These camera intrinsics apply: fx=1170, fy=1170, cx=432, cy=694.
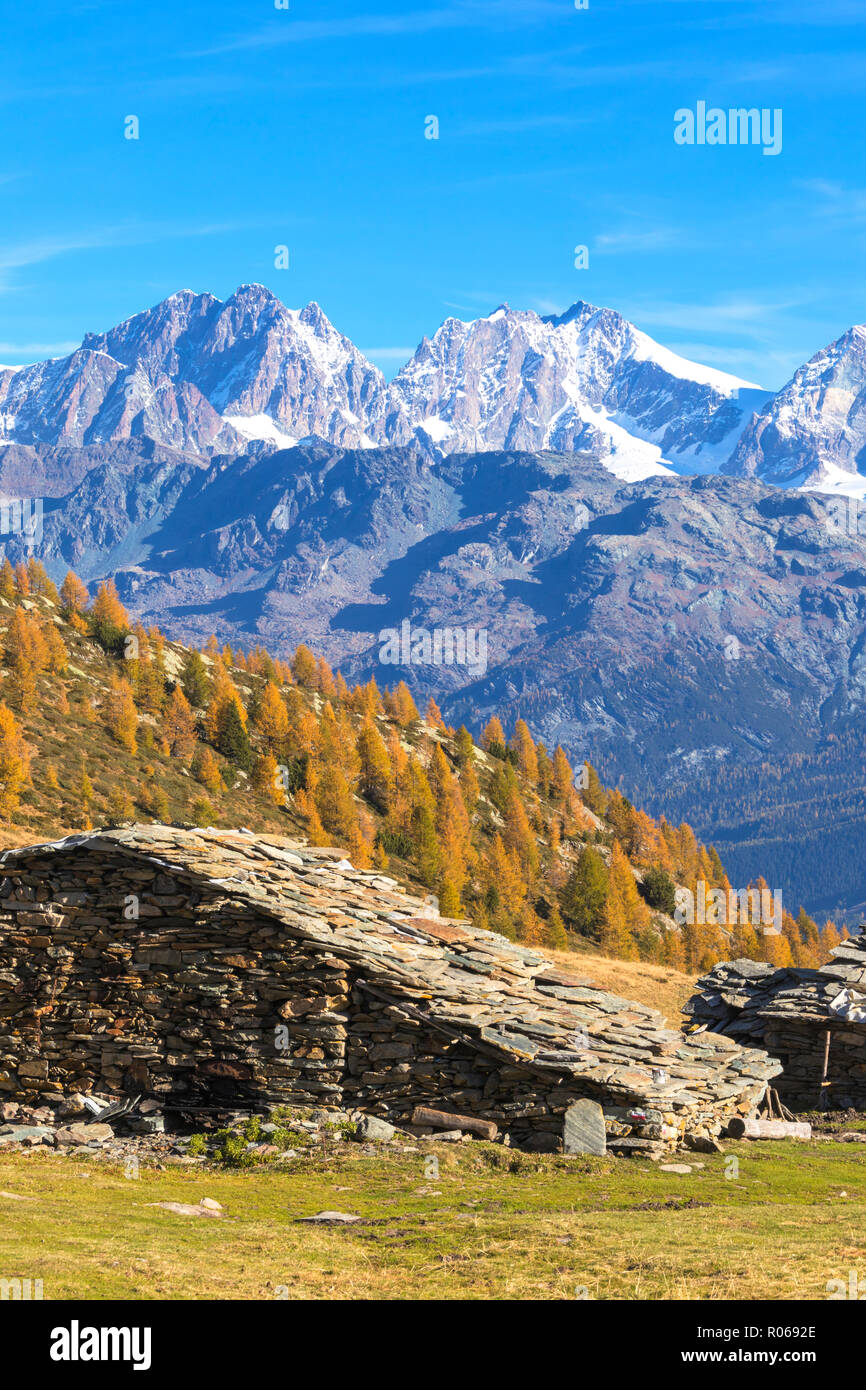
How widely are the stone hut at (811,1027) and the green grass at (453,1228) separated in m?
7.69

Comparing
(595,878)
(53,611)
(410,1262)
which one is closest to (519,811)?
(595,878)

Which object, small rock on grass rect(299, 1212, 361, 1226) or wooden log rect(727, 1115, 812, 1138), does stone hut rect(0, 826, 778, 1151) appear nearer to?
wooden log rect(727, 1115, 812, 1138)

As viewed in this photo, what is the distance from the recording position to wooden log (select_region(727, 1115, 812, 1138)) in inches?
1071

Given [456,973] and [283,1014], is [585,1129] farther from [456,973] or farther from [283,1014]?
[283,1014]

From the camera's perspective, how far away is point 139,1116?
2791 centimetres

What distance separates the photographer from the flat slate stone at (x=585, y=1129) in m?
24.8

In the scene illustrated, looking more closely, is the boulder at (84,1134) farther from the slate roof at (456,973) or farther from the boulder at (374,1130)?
the slate roof at (456,973)

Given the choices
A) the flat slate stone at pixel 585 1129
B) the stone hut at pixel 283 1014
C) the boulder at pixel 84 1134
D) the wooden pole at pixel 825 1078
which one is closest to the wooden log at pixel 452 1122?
the stone hut at pixel 283 1014

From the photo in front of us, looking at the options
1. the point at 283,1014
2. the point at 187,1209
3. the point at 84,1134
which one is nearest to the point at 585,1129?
the point at 283,1014

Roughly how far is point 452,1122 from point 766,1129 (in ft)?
24.9

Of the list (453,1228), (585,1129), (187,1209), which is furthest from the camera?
(585,1129)

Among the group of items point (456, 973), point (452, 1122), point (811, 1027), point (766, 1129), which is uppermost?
point (456, 973)

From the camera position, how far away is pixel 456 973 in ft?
97.2
